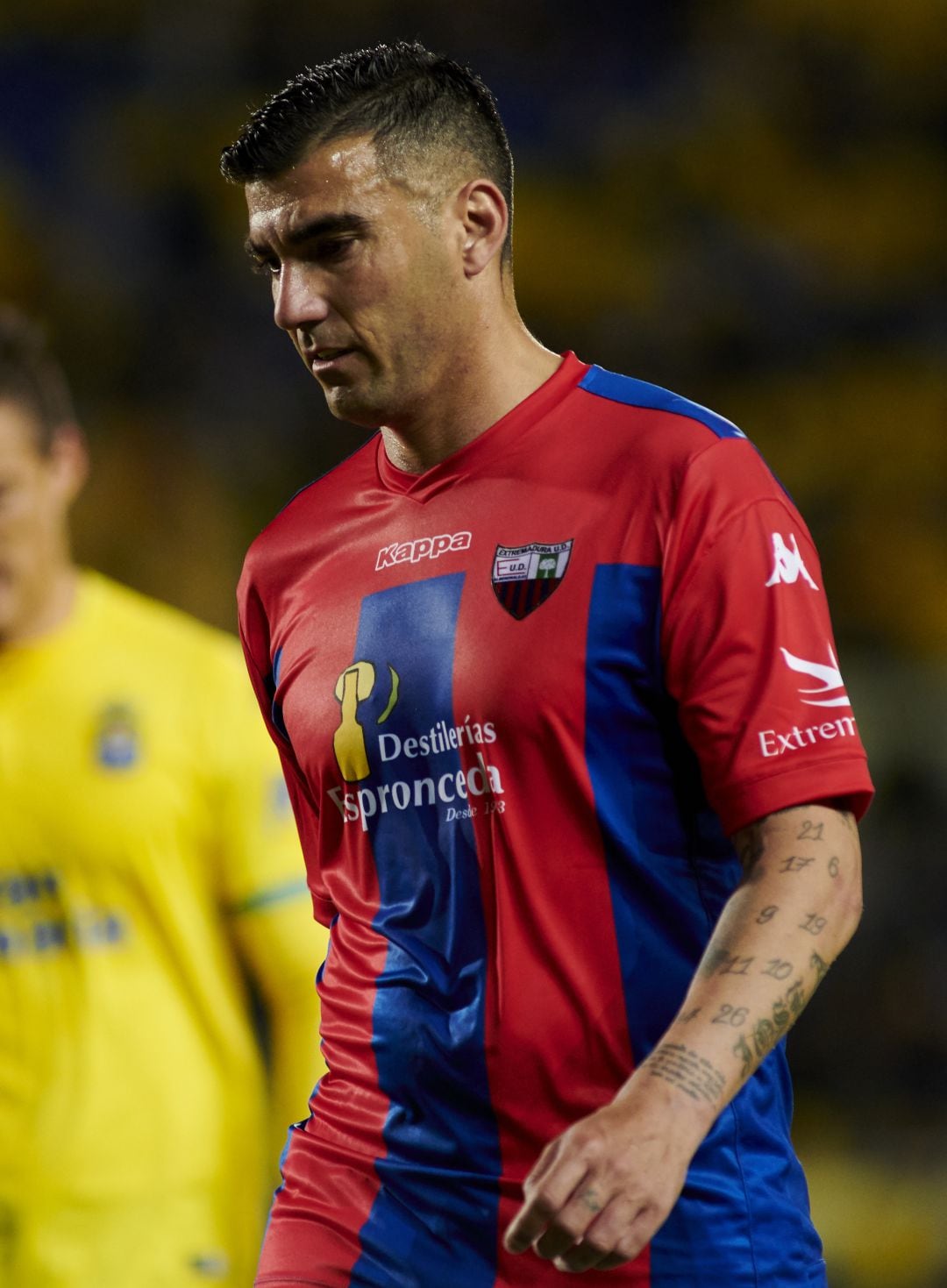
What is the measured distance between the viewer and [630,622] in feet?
6.97

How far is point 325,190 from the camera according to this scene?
2.27m

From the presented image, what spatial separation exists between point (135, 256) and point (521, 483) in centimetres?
880

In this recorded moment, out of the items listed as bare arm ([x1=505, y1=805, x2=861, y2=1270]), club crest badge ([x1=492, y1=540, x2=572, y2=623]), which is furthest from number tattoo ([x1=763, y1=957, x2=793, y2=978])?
club crest badge ([x1=492, y1=540, x2=572, y2=623])

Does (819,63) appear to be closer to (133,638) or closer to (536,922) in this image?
(133,638)

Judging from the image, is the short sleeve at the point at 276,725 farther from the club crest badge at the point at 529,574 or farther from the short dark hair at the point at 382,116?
the short dark hair at the point at 382,116

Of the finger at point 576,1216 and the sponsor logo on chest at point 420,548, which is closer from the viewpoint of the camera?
the finger at point 576,1216

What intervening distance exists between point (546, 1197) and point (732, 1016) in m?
0.28

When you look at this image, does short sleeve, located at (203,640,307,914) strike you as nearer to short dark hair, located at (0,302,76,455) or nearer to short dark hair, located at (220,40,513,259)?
short dark hair, located at (0,302,76,455)

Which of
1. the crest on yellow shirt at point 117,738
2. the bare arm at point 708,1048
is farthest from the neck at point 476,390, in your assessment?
the crest on yellow shirt at point 117,738

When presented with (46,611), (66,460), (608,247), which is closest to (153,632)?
(46,611)

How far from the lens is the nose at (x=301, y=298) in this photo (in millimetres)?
2262

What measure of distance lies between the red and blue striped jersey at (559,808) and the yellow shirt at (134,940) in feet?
4.91

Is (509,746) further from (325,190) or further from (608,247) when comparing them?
(608,247)

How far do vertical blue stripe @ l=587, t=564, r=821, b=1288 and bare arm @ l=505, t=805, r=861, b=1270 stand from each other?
5.5 inches
